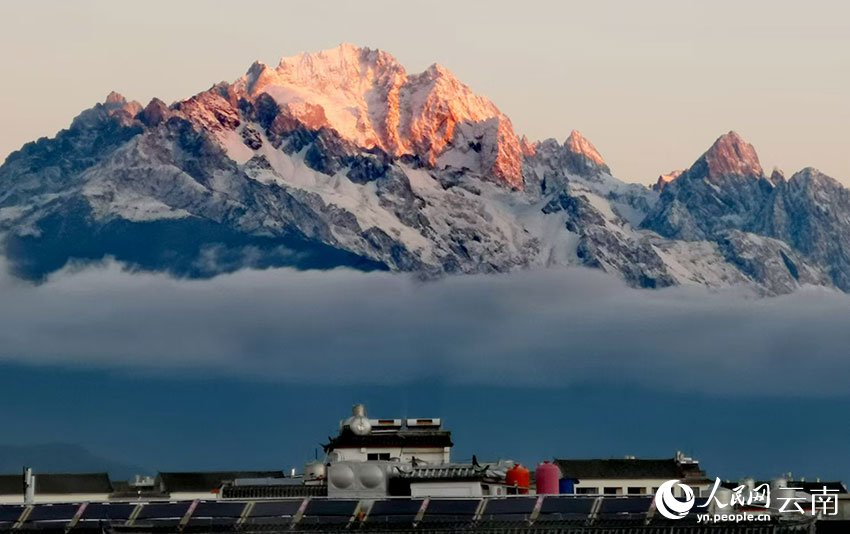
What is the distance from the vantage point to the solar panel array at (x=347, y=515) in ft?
262

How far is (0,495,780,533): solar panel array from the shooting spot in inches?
3142

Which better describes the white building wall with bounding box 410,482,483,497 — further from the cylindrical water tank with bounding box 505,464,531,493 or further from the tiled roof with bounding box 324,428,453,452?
the tiled roof with bounding box 324,428,453,452

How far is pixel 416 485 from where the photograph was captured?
323ft

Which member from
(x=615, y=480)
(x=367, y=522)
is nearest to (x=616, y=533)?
(x=367, y=522)

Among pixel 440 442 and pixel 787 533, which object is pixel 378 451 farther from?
pixel 787 533

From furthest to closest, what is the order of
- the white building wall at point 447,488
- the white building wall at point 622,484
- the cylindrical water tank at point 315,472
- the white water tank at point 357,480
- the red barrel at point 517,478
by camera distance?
the white building wall at point 622,484
the cylindrical water tank at point 315,472
the red barrel at point 517,478
the white building wall at point 447,488
the white water tank at point 357,480

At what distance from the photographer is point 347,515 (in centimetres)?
8119

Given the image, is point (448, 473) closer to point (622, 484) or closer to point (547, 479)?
point (547, 479)

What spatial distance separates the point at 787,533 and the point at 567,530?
741 centimetres

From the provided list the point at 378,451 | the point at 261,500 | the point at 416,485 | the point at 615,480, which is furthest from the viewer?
the point at 615,480

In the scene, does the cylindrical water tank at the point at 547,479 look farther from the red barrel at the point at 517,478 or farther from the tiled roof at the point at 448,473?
the red barrel at the point at 517,478

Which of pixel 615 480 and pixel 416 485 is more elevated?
pixel 615 480

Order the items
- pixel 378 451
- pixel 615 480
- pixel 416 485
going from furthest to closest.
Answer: pixel 615 480
pixel 378 451
pixel 416 485

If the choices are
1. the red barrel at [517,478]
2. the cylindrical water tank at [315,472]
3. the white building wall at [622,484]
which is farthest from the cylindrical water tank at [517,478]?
the white building wall at [622,484]
